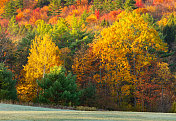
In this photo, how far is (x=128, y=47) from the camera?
1268 inches

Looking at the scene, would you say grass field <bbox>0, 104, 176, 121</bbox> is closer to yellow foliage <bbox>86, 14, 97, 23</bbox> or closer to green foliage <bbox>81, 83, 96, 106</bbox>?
green foliage <bbox>81, 83, 96, 106</bbox>

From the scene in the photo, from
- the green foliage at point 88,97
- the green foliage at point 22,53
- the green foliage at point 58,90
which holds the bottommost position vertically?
the green foliage at point 88,97

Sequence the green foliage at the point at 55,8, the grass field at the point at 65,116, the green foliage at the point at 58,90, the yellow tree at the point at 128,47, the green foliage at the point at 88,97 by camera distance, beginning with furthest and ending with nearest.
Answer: the green foliage at the point at 55,8
the yellow tree at the point at 128,47
the green foliage at the point at 88,97
the green foliage at the point at 58,90
the grass field at the point at 65,116

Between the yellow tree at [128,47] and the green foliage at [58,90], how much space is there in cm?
738

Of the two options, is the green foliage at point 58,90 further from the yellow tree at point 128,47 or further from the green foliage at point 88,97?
the yellow tree at point 128,47

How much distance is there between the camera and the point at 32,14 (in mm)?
137750

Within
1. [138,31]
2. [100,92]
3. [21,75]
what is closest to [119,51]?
[138,31]

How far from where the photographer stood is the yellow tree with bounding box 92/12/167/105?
30.8 m

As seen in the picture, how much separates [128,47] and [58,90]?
39.0 ft

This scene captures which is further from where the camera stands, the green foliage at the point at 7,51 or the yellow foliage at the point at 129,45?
the green foliage at the point at 7,51

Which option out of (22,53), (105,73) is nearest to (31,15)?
(22,53)

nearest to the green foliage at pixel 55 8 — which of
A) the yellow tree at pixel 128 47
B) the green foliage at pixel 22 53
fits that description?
the green foliage at pixel 22 53

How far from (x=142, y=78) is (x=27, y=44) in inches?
937

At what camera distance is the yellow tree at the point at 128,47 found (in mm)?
30844
